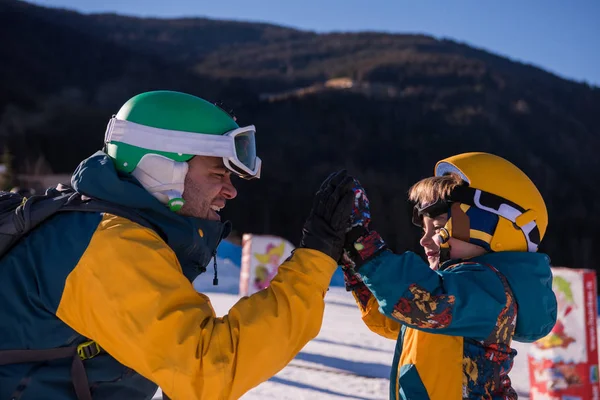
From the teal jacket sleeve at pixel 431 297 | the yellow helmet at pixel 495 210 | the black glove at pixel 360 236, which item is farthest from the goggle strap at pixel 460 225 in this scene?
the black glove at pixel 360 236

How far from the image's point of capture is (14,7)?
61.0 m

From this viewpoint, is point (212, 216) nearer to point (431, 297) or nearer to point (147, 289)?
point (147, 289)

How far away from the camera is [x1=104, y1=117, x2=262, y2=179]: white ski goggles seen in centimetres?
175

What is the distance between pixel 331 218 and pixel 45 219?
0.82 meters

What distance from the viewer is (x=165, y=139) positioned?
1.75m

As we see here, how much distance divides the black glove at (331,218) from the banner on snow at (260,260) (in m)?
8.50

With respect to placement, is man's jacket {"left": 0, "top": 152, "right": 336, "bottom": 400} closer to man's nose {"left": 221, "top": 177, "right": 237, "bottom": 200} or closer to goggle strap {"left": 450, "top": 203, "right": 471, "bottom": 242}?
man's nose {"left": 221, "top": 177, "right": 237, "bottom": 200}

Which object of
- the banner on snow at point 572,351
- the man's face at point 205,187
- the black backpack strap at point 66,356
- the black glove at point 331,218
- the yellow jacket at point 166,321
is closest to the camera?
the yellow jacket at point 166,321

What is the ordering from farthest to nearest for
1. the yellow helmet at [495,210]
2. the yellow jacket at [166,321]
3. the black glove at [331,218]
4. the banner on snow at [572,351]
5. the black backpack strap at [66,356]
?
1. the banner on snow at [572,351]
2. the yellow helmet at [495,210]
3. the black glove at [331,218]
4. the black backpack strap at [66,356]
5. the yellow jacket at [166,321]

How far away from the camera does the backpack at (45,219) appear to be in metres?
1.52

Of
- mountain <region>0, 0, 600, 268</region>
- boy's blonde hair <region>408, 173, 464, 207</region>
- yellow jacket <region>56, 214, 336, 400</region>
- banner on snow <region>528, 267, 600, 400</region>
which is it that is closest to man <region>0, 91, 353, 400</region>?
yellow jacket <region>56, 214, 336, 400</region>

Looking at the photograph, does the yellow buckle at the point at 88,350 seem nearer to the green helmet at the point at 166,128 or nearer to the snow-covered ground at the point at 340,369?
the green helmet at the point at 166,128

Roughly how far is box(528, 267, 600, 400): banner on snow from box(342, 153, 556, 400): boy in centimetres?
325

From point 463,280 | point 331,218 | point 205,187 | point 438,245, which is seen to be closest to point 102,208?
point 205,187
